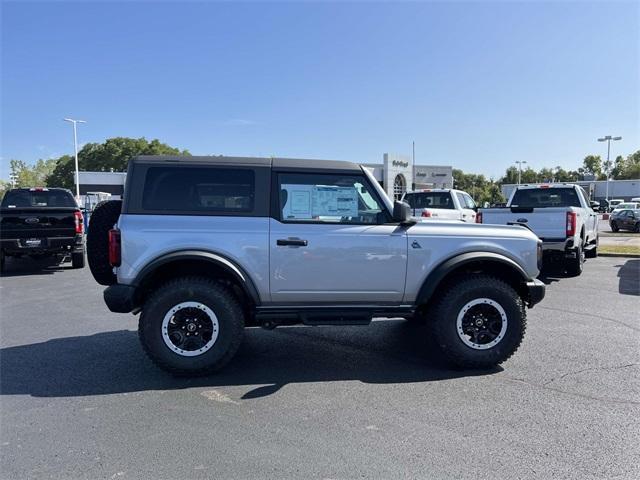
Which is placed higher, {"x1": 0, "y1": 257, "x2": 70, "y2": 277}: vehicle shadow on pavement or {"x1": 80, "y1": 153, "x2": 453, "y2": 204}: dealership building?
{"x1": 80, "y1": 153, "x2": 453, "y2": 204}: dealership building

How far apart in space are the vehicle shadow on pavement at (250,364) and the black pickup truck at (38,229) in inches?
240

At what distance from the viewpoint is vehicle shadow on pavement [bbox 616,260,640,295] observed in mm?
8523

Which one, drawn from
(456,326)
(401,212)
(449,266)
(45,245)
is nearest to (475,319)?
(456,326)

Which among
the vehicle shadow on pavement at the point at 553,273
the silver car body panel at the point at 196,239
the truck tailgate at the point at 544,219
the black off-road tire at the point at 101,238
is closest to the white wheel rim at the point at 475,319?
the silver car body panel at the point at 196,239

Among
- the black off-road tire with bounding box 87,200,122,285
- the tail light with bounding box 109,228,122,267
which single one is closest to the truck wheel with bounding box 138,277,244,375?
the tail light with bounding box 109,228,122,267

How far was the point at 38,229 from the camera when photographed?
10555 mm

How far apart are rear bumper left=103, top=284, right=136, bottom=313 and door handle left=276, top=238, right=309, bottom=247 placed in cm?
142

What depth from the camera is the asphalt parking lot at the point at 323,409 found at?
2.91 m

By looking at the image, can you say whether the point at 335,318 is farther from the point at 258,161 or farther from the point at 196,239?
the point at 258,161

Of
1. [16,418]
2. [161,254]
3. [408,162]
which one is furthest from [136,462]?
[408,162]

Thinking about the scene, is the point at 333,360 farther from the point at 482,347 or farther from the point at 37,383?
the point at 37,383

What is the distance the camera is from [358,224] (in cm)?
450

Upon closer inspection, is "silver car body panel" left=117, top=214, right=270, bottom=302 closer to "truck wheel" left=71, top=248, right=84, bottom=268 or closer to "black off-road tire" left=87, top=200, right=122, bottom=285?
"black off-road tire" left=87, top=200, right=122, bottom=285

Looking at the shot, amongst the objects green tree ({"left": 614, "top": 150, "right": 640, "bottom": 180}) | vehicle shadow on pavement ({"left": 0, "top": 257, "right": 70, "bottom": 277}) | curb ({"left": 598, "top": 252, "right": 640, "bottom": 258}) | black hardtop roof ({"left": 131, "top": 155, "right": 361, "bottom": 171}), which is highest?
green tree ({"left": 614, "top": 150, "right": 640, "bottom": 180})
